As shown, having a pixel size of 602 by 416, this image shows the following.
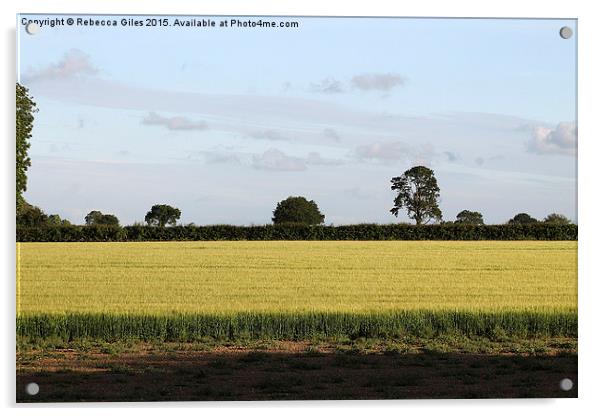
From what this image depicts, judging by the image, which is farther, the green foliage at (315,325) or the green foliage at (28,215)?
the green foliage at (315,325)

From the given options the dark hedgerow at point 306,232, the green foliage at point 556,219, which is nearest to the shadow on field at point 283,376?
the dark hedgerow at point 306,232

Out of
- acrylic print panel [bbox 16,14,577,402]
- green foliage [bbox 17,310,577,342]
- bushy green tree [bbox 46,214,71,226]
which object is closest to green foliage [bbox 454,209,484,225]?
acrylic print panel [bbox 16,14,577,402]

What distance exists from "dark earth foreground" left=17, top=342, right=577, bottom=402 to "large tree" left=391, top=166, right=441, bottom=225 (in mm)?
1202

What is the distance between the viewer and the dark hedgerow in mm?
7223

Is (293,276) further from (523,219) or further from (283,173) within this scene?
(523,219)

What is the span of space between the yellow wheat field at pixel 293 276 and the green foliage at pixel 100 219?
10.5 inches

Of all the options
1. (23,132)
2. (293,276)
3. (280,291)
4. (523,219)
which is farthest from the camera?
(293,276)

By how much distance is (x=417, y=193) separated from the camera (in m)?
7.16

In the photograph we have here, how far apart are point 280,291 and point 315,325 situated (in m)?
0.44

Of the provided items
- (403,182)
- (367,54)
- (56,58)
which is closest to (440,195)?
(403,182)

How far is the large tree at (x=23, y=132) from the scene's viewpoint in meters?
6.83

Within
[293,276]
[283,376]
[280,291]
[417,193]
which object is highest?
[417,193]
